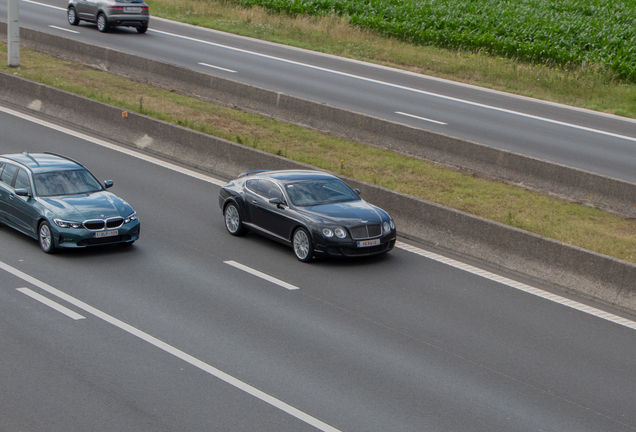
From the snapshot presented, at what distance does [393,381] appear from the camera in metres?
9.02

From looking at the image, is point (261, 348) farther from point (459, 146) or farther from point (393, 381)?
point (459, 146)

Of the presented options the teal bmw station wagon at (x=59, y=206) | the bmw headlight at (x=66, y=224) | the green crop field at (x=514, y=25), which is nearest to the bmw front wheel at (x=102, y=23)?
the green crop field at (x=514, y=25)

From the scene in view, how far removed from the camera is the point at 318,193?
14672mm

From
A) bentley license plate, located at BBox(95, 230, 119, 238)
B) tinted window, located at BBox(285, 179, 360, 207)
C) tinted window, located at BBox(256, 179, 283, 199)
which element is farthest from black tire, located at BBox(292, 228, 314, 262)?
bentley license plate, located at BBox(95, 230, 119, 238)

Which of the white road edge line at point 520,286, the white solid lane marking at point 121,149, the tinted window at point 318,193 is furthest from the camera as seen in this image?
the white solid lane marking at point 121,149

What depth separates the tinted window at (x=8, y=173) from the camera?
14.2 meters

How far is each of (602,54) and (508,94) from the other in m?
5.13

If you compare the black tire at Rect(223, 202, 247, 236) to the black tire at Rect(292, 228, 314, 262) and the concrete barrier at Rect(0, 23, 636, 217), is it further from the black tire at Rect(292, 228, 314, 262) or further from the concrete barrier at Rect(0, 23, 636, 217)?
the concrete barrier at Rect(0, 23, 636, 217)

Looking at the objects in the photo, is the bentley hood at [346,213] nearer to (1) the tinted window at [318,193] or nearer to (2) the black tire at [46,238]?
(1) the tinted window at [318,193]

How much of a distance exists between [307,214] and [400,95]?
1528cm

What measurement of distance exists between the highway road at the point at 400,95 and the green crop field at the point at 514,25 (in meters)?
4.45

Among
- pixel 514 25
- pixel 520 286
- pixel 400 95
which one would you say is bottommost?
pixel 520 286

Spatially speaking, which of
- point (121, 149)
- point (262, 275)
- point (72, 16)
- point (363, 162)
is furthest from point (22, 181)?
point (72, 16)

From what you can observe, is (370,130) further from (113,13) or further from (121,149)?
(113,13)
